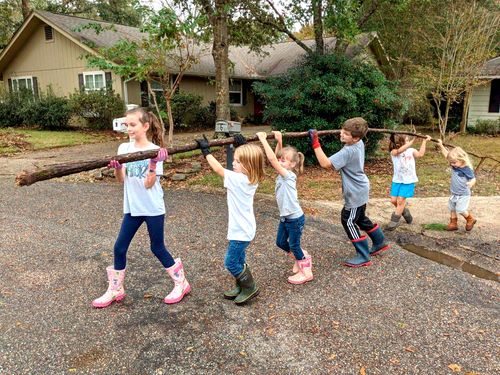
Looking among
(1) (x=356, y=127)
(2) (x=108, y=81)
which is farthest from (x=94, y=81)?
(1) (x=356, y=127)

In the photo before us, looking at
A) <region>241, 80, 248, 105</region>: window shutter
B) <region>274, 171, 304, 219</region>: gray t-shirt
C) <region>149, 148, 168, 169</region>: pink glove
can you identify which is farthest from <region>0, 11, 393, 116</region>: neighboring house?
<region>149, 148, 168, 169</region>: pink glove

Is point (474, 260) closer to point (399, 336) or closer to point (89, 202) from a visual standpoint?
point (399, 336)

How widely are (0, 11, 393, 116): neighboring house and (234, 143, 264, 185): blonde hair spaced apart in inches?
566

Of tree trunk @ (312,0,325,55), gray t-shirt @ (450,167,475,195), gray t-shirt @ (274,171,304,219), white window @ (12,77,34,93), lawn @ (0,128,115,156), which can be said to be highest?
tree trunk @ (312,0,325,55)

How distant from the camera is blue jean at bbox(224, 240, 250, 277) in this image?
11.1ft

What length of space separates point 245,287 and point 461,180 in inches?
142

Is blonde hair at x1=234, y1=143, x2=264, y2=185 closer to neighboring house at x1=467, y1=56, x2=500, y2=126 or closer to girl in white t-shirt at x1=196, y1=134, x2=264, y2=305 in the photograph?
girl in white t-shirt at x1=196, y1=134, x2=264, y2=305

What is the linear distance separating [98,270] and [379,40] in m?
16.9

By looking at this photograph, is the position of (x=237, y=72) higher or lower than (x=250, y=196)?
higher

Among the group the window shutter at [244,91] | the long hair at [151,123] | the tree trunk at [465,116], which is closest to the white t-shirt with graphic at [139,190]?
the long hair at [151,123]

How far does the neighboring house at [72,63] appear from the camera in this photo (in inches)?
722

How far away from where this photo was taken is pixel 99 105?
1714 cm

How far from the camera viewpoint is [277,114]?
1010 cm

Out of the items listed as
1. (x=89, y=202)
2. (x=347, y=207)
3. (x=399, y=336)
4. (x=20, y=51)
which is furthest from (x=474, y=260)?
(x=20, y=51)
